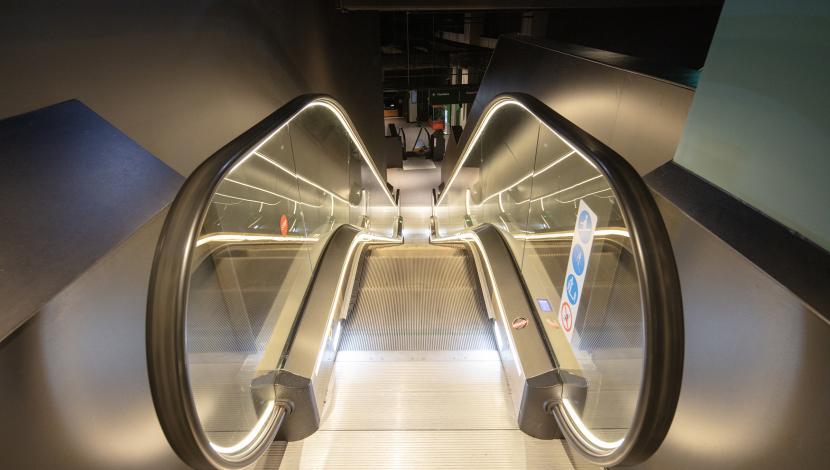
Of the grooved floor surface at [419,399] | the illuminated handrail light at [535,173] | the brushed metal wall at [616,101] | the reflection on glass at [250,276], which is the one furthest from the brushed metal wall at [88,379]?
the brushed metal wall at [616,101]

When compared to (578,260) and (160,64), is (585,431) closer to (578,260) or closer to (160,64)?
(578,260)

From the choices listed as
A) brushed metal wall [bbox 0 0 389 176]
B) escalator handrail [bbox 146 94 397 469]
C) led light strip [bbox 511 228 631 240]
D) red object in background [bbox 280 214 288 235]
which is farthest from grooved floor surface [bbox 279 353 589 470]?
brushed metal wall [bbox 0 0 389 176]

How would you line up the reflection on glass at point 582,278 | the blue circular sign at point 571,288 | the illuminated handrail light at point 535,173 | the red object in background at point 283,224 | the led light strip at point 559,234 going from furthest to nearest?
1. the red object in background at point 283,224
2. the illuminated handrail light at point 535,173
3. the blue circular sign at point 571,288
4. the reflection on glass at point 582,278
5. the led light strip at point 559,234

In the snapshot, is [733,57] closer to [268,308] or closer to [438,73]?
[268,308]

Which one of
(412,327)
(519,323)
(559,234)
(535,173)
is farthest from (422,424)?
(535,173)

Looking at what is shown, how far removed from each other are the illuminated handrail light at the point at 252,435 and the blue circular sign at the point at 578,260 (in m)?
1.82

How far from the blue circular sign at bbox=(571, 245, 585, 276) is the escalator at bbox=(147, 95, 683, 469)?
0.01 meters

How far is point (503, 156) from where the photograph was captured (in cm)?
483

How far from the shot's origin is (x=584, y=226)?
2311mm

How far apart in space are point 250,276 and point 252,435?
80cm

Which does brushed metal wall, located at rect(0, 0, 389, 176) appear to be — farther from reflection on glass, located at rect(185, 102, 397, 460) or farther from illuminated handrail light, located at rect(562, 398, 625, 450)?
illuminated handrail light, located at rect(562, 398, 625, 450)

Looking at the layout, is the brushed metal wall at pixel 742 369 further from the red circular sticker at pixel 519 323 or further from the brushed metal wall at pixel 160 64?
the brushed metal wall at pixel 160 64

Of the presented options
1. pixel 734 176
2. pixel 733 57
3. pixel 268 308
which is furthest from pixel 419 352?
pixel 733 57

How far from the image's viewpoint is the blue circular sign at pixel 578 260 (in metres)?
2.33
